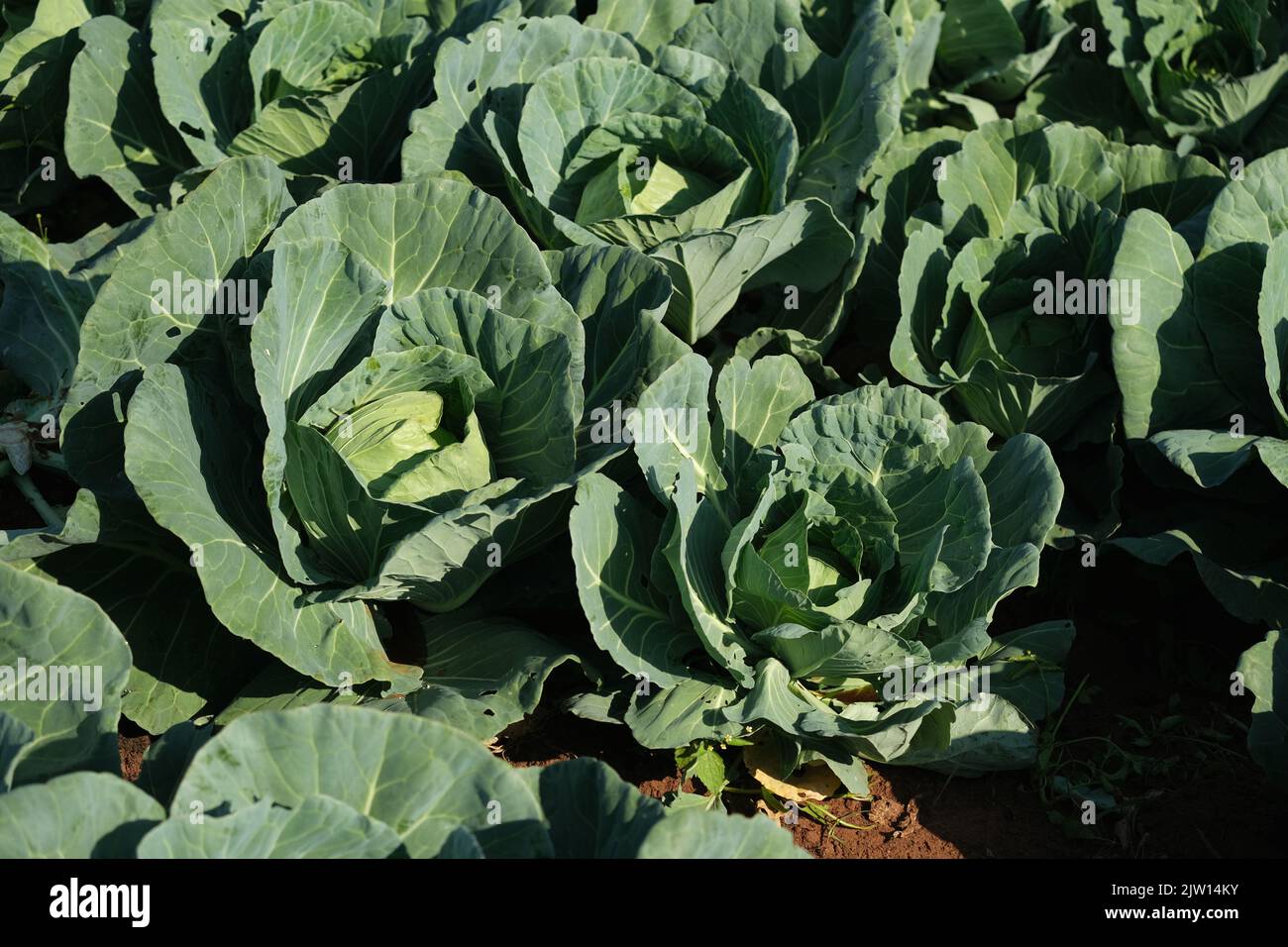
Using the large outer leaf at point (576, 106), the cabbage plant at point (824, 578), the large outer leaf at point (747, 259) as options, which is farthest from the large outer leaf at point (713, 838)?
the large outer leaf at point (576, 106)

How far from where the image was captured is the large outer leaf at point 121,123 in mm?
5242

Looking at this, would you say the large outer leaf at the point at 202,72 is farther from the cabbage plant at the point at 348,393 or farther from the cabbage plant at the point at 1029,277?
the cabbage plant at the point at 1029,277

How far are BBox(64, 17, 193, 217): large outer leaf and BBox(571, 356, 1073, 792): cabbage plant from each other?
2.77 m

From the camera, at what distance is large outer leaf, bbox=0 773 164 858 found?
2.45 metres

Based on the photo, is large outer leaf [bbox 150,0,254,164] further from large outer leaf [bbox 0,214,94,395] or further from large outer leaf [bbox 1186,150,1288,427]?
large outer leaf [bbox 1186,150,1288,427]

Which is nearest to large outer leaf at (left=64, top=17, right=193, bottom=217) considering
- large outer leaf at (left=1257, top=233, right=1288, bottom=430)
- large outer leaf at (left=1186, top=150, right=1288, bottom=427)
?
large outer leaf at (left=1186, top=150, right=1288, bottom=427)

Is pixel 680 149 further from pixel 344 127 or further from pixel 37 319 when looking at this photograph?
pixel 37 319

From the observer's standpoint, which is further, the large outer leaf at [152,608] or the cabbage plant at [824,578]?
the large outer leaf at [152,608]

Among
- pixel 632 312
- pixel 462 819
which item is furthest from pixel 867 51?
pixel 462 819

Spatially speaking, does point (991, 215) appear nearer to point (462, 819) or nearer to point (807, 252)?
point (807, 252)

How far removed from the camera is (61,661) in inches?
120

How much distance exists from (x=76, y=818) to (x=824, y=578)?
6.85 feet

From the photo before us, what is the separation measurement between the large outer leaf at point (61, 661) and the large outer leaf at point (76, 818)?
0.37 meters

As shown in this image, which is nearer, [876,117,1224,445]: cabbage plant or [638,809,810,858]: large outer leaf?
[638,809,810,858]: large outer leaf
